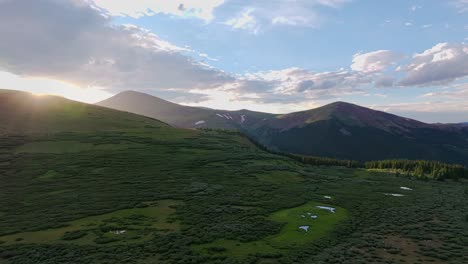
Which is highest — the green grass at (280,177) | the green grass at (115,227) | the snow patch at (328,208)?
the green grass at (280,177)

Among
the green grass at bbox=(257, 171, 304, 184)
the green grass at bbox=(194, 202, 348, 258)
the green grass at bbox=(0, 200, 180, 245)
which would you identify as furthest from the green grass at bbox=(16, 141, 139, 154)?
the green grass at bbox=(194, 202, 348, 258)

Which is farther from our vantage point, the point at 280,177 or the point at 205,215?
Answer: the point at 280,177

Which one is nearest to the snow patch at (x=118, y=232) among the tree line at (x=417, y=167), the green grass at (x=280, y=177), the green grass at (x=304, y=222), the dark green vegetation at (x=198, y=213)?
the dark green vegetation at (x=198, y=213)

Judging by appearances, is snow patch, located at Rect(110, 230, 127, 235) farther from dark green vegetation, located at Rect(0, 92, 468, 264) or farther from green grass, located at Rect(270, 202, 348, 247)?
green grass, located at Rect(270, 202, 348, 247)

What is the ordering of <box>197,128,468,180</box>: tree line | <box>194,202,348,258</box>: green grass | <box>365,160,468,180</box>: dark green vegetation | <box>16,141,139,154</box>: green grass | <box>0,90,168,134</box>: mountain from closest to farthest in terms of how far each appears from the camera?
<box>194,202,348,258</box>: green grass → <box>16,141,139,154</box>: green grass → <box>365,160,468,180</box>: dark green vegetation → <box>197,128,468,180</box>: tree line → <box>0,90,168,134</box>: mountain

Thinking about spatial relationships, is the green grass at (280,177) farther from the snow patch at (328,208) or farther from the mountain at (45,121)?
the mountain at (45,121)

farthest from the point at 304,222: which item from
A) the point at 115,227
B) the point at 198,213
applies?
the point at 115,227

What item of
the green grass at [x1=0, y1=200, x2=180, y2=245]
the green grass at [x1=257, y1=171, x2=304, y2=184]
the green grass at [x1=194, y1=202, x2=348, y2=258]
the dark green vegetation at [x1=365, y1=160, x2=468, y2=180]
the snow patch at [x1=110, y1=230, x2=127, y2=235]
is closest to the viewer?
the green grass at [x1=194, y1=202, x2=348, y2=258]

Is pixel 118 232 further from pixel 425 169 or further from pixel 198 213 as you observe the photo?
pixel 425 169
